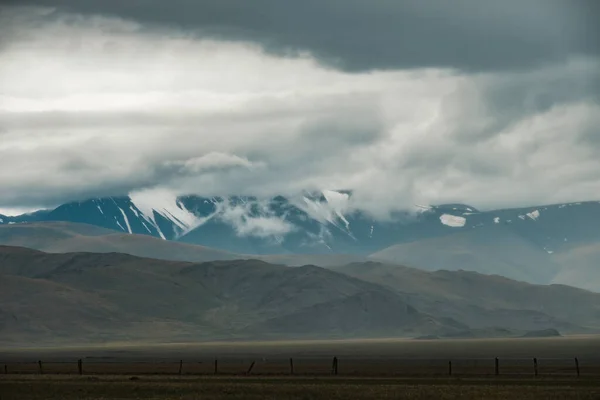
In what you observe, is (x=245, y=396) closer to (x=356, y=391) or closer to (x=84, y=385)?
(x=356, y=391)

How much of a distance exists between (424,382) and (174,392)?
2313cm

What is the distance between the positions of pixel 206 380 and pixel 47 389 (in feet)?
53.4

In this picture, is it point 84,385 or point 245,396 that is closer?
point 245,396

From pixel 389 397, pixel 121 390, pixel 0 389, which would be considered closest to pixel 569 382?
pixel 389 397

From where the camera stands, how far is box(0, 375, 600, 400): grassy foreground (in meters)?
78.7

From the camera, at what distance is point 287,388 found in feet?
282

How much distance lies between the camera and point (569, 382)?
95062 millimetres

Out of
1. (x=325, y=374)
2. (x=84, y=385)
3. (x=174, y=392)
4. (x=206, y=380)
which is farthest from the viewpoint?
(x=325, y=374)

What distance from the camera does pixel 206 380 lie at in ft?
321

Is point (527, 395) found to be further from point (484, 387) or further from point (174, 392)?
point (174, 392)

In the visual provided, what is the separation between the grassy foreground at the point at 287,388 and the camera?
258ft

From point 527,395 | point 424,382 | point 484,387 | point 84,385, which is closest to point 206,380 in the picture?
point 84,385

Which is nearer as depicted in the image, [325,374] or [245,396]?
[245,396]

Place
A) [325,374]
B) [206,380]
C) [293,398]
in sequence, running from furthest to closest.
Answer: [325,374] < [206,380] < [293,398]
